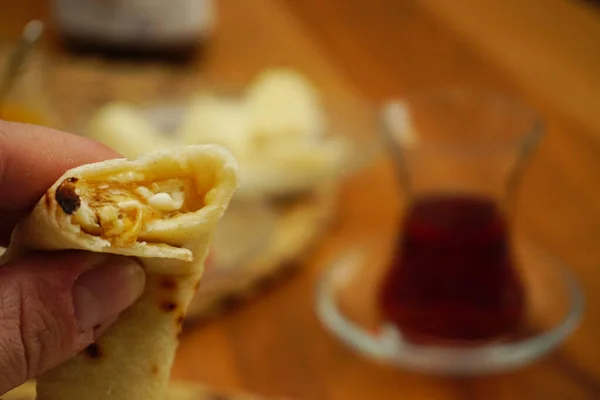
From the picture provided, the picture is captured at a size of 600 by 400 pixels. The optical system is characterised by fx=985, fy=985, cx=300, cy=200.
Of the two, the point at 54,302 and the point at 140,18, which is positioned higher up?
the point at 54,302

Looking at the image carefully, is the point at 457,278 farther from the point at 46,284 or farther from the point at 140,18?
the point at 140,18

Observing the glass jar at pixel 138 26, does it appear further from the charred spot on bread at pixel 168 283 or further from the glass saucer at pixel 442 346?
the charred spot on bread at pixel 168 283

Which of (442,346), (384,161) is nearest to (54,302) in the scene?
(442,346)

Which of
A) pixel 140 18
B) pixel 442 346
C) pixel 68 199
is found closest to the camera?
pixel 68 199

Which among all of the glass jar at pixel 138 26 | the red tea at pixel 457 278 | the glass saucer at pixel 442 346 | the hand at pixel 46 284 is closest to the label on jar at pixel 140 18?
the glass jar at pixel 138 26

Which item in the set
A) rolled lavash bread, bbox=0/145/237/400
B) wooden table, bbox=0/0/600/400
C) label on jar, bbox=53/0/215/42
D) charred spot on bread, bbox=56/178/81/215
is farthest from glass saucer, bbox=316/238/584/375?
label on jar, bbox=53/0/215/42
